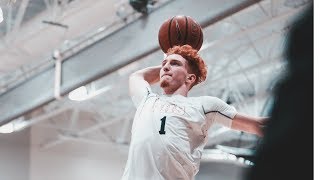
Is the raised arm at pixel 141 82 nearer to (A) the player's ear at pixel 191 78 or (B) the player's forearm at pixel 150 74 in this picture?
(B) the player's forearm at pixel 150 74

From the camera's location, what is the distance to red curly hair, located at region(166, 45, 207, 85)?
10.1 feet

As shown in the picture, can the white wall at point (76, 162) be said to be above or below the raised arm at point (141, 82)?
above

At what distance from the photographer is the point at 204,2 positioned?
6309 mm

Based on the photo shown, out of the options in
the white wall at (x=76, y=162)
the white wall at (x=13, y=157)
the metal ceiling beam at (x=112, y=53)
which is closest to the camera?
the metal ceiling beam at (x=112, y=53)

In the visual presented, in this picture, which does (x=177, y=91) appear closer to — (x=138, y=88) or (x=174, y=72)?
(x=174, y=72)

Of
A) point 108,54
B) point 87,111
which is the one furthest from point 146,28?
point 87,111

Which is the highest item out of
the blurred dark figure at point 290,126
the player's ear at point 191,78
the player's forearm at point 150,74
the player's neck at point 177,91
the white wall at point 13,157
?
the white wall at point 13,157

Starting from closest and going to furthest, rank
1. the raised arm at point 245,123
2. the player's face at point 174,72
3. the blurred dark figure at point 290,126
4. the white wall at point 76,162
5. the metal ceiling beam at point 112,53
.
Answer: the blurred dark figure at point 290,126, the raised arm at point 245,123, the player's face at point 174,72, the metal ceiling beam at point 112,53, the white wall at point 76,162

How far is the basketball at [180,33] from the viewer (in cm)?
319

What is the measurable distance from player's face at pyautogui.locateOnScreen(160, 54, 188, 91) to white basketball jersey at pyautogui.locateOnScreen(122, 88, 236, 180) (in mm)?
63

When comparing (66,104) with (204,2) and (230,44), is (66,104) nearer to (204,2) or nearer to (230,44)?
(230,44)

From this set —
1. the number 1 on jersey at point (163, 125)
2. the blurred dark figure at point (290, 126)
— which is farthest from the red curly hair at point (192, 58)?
the blurred dark figure at point (290, 126)

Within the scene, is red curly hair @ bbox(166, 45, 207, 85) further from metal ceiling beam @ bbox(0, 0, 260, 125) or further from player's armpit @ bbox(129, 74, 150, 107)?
metal ceiling beam @ bbox(0, 0, 260, 125)

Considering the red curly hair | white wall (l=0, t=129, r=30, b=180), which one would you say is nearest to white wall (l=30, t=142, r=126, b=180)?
white wall (l=0, t=129, r=30, b=180)
